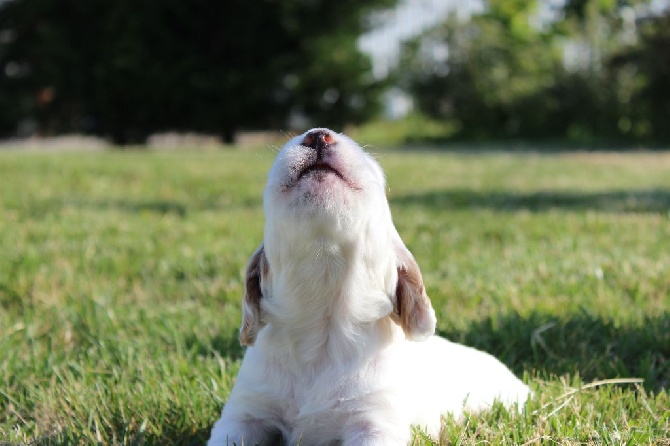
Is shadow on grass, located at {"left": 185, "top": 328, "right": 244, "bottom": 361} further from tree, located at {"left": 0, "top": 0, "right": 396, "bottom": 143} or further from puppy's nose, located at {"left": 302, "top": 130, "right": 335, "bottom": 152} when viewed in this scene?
tree, located at {"left": 0, "top": 0, "right": 396, "bottom": 143}

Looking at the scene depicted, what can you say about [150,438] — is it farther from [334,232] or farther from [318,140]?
[318,140]

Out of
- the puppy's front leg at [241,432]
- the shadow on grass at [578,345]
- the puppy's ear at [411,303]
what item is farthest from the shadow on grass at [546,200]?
the puppy's front leg at [241,432]

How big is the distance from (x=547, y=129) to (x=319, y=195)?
19.3m

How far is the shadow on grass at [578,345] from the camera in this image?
2.73 metres

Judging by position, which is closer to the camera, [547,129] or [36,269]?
[36,269]

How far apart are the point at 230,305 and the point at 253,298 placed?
1.42m

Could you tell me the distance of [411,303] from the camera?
2141mm

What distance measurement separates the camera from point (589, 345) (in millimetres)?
2982

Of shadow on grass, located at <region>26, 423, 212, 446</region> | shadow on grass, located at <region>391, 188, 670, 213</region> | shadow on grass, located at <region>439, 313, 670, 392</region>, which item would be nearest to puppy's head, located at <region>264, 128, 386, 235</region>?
shadow on grass, located at <region>26, 423, 212, 446</region>

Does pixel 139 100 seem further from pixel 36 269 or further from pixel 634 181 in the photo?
pixel 36 269

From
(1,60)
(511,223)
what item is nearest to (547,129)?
(1,60)

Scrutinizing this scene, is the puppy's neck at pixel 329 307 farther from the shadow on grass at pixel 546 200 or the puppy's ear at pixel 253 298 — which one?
the shadow on grass at pixel 546 200

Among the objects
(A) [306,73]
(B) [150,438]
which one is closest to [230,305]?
(B) [150,438]

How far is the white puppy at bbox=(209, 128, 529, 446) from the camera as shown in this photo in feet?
6.55
